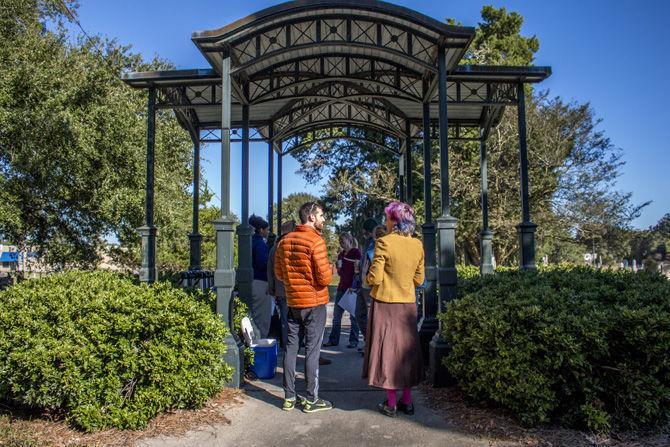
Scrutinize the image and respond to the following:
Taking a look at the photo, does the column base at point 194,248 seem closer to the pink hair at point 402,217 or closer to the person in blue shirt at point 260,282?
the person in blue shirt at point 260,282

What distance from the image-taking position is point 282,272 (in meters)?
4.86

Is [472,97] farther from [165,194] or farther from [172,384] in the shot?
[165,194]

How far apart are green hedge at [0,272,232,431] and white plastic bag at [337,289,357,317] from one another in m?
2.91

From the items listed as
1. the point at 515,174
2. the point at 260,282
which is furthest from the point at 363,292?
the point at 515,174

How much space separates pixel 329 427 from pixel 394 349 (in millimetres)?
841

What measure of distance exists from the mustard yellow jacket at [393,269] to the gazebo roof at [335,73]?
9.79 feet

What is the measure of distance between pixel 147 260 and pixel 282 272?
4.59m

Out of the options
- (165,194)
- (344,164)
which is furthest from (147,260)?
(344,164)

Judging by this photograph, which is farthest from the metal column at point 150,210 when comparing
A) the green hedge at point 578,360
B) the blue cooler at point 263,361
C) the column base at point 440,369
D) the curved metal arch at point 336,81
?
the green hedge at point 578,360

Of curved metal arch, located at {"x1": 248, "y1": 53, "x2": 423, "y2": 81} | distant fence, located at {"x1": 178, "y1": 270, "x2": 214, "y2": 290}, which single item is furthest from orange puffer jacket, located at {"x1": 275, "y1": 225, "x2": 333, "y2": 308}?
distant fence, located at {"x1": 178, "y1": 270, "x2": 214, "y2": 290}

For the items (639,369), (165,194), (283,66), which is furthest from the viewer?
(165,194)

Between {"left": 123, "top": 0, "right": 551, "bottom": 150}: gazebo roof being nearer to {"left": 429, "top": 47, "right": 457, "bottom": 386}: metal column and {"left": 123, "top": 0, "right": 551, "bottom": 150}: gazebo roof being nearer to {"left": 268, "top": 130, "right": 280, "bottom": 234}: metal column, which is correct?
{"left": 268, "top": 130, "right": 280, "bottom": 234}: metal column

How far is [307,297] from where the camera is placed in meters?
4.70

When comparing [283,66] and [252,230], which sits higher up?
[283,66]
